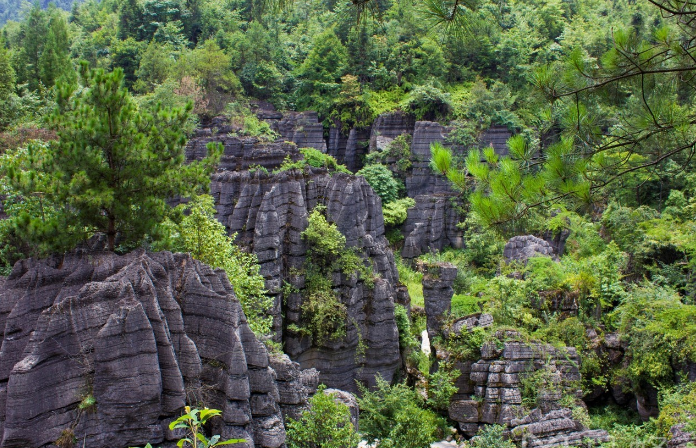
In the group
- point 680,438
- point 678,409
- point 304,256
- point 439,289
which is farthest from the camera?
point 439,289

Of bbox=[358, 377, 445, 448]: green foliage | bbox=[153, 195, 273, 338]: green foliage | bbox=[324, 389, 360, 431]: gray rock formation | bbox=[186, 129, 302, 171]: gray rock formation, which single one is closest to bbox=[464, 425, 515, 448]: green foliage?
bbox=[358, 377, 445, 448]: green foliage

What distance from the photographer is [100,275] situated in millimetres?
7836

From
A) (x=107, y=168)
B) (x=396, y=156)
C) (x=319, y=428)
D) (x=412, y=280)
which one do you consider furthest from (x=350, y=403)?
(x=396, y=156)

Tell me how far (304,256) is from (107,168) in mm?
7298

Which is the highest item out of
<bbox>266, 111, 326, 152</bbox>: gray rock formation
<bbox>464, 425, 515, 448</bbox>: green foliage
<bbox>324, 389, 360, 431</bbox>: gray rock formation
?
<bbox>266, 111, 326, 152</bbox>: gray rock formation

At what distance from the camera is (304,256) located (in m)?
15.7

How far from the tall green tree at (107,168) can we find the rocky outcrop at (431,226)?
1865 centimetres

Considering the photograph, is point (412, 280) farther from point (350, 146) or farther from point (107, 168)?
point (107, 168)

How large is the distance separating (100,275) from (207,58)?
23845mm

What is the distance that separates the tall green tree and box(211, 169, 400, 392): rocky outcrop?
209 inches

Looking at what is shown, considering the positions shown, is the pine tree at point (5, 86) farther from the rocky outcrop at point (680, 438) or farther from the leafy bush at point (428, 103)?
the rocky outcrop at point (680, 438)

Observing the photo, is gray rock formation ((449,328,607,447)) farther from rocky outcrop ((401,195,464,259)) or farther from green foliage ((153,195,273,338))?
rocky outcrop ((401,195,464,259))

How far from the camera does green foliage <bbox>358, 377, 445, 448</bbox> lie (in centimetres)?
1130

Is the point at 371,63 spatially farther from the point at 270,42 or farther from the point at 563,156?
the point at 563,156
